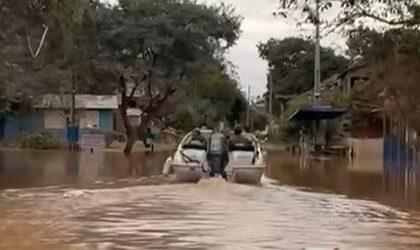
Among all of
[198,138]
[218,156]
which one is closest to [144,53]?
[198,138]

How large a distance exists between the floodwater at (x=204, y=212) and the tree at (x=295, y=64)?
5348cm

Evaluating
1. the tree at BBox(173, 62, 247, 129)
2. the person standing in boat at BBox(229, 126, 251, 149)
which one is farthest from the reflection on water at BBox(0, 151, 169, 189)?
the tree at BBox(173, 62, 247, 129)

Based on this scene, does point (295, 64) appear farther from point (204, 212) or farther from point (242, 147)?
point (204, 212)

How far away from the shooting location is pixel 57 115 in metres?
67.6

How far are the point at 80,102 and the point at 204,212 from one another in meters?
49.4

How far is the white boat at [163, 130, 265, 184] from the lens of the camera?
83.5ft

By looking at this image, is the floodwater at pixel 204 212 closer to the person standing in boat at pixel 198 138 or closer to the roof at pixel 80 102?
the person standing in boat at pixel 198 138

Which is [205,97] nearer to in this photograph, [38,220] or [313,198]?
[313,198]

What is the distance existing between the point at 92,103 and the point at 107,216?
165 ft

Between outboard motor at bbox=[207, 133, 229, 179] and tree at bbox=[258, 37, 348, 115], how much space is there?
190ft

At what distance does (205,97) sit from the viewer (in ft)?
236

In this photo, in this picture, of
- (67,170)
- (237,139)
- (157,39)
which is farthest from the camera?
(157,39)

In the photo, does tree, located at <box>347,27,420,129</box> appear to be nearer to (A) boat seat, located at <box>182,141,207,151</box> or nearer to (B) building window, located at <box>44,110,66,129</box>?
(A) boat seat, located at <box>182,141,207,151</box>

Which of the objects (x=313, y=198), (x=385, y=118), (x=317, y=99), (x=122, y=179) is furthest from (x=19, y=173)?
(x=317, y=99)
